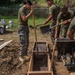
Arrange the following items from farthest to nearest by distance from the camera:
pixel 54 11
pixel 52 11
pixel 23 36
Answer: pixel 54 11 < pixel 52 11 < pixel 23 36

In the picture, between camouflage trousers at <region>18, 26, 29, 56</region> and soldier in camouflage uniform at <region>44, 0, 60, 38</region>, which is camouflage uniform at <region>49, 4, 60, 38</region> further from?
camouflage trousers at <region>18, 26, 29, 56</region>

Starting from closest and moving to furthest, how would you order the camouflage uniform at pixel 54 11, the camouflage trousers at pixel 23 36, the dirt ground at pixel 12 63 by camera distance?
the dirt ground at pixel 12 63, the camouflage trousers at pixel 23 36, the camouflage uniform at pixel 54 11

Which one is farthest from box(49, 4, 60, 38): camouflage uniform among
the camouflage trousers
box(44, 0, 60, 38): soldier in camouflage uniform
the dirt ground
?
the camouflage trousers

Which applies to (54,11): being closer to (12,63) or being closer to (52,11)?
(52,11)

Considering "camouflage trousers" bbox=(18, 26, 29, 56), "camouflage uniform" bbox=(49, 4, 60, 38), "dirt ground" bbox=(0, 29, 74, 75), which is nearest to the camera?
"dirt ground" bbox=(0, 29, 74, 75)

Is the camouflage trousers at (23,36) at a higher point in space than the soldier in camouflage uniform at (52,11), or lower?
lower

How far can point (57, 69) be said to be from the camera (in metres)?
10.1

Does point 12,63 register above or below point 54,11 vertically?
below

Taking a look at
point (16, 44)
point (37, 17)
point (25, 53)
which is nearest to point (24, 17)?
point (25, 53)

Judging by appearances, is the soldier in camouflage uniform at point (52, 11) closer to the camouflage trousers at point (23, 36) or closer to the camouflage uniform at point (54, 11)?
the camouflage uniform at point (54, 11)

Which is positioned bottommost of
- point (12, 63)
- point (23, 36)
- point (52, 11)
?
point (12, 63)

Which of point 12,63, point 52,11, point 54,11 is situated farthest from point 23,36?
point 54,11

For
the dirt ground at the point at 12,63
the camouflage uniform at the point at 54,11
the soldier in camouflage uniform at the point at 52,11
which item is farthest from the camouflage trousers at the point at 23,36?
the camouflage uniform at the point at 54,11

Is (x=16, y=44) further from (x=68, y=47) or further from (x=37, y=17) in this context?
(x=37, y=17)
